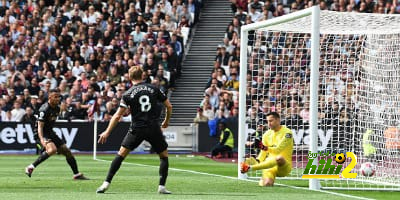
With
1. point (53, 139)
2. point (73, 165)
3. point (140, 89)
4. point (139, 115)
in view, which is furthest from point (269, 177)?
point (53, 139)

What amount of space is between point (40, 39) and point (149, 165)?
12079 mm

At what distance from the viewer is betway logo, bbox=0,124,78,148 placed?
107 feet

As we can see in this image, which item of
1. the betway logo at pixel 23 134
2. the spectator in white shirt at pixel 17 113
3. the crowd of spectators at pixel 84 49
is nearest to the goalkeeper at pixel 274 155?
the betway logo at pixel 23 134

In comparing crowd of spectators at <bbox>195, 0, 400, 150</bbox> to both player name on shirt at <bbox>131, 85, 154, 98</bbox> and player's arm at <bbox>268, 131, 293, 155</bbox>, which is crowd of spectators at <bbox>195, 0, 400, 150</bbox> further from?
player name on shirt at <bbox>131, 85, 154, 98</bbox>

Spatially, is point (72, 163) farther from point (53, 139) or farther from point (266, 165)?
point (266, 165)

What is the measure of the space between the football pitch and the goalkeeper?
28cm

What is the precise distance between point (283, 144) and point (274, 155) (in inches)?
10.5

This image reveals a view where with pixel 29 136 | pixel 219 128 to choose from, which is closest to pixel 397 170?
pixel 219 128

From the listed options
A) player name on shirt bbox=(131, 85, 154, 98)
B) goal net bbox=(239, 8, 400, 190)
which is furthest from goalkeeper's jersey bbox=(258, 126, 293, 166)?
player name on shirt bbox=(131, 85, 154, 98)

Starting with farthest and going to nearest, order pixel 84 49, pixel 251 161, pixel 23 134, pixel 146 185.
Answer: pixel 84 49
pixel 23 134
pixel 251 161
pixel 146 185

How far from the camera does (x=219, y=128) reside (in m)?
32.7

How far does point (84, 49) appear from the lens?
36000 mm

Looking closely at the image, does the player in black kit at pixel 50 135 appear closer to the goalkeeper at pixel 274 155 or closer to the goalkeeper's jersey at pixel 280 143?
the goalkeeper at pixel 274 155

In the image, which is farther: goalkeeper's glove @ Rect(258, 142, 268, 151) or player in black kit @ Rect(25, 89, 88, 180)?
player in black kit @ Rect(25, 89, 88, 180)
